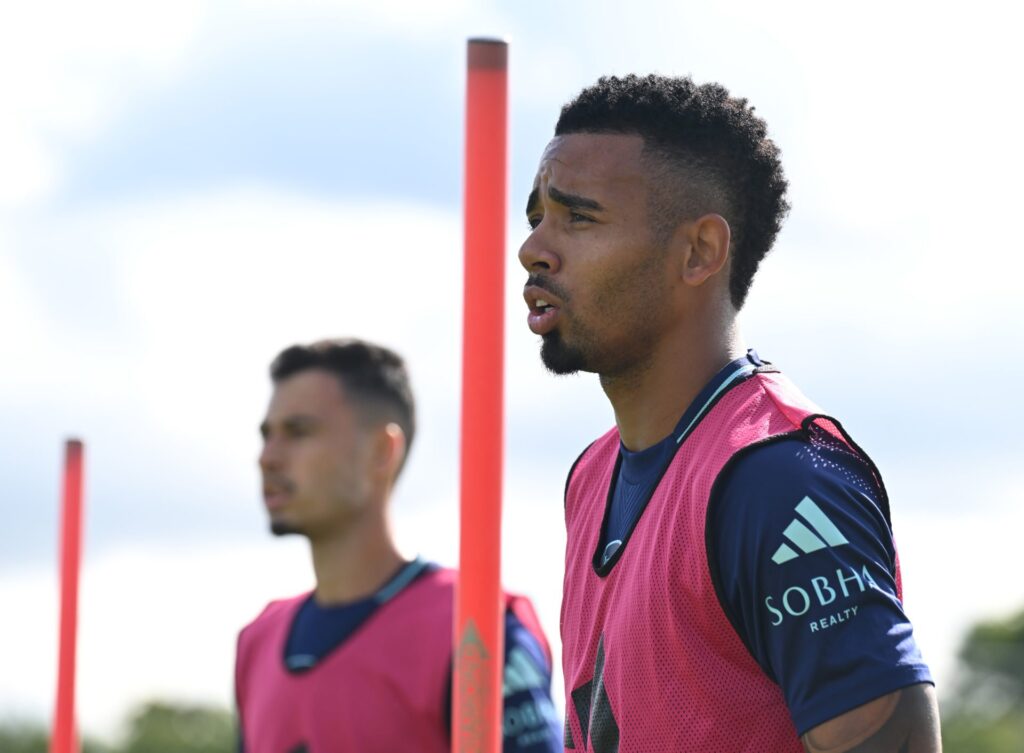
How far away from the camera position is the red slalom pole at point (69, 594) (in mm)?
5141

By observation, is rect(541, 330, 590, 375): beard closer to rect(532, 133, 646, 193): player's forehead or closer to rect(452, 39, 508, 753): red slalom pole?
rect(532, 133, 646, 193): player's forehead

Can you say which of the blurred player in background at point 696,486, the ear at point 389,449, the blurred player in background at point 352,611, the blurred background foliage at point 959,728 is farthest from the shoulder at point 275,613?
the blurred background foliage at point 959,728

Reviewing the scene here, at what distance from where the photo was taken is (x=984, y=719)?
1983 centimetres

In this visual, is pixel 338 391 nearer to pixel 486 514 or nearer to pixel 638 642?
pixel 638 642

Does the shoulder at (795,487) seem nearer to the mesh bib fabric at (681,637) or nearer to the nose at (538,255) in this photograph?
the mesh bib fabric at (681,637)

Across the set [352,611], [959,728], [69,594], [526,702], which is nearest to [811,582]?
[526,702]

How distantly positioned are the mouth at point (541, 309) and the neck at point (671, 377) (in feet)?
0.53

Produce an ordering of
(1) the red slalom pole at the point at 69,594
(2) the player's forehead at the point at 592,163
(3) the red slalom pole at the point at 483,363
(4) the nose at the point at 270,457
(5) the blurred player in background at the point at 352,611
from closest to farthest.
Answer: (3) the red slalom pole at the point at 483,363 → (2) the player's forehead at the point at 592,163 → (1) the red slalom pole at the point at 69,594 → (5) the blurred player in background at the point at 352,611 → (4) the nose at the point at 270,457

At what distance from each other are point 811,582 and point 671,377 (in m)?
0.72

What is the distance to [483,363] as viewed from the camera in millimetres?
2520

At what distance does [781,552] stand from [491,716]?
0.56 metres

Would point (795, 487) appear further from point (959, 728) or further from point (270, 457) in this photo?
point (959, 728)

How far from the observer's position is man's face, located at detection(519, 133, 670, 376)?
3.41 m

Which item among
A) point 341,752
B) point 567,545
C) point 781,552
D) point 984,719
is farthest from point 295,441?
point 984,719
